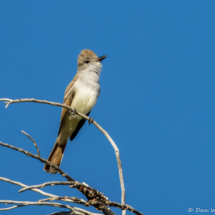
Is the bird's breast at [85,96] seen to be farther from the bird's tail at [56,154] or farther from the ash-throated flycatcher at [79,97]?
the bird's tail at [56,154]

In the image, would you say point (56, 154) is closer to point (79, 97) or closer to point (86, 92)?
point (79, 97)

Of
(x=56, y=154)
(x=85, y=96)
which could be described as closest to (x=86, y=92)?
(x=85, y=96)

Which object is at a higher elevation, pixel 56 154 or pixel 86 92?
pixel 86 92

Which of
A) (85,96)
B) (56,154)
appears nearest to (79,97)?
(85,96)

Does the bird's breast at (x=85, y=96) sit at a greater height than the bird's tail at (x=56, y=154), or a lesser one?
greater

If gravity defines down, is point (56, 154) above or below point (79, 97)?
below

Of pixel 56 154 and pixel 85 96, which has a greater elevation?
pixel 85 96

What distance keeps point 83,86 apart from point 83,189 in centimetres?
454

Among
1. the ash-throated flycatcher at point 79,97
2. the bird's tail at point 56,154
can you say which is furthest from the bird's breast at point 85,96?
the bird's tail at point 56,154

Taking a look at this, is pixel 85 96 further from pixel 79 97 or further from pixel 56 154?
pixel 56 154

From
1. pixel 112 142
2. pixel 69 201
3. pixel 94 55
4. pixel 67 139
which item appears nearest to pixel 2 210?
pixel 69 201

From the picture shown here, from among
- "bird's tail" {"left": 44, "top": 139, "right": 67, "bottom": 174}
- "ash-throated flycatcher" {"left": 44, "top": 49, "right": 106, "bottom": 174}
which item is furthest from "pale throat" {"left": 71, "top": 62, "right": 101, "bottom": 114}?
"bird's tail" {"left": 44, "top": 139, "right": 67, "bottom": 174}

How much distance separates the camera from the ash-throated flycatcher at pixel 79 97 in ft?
21.8

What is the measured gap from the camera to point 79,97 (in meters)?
6.62
